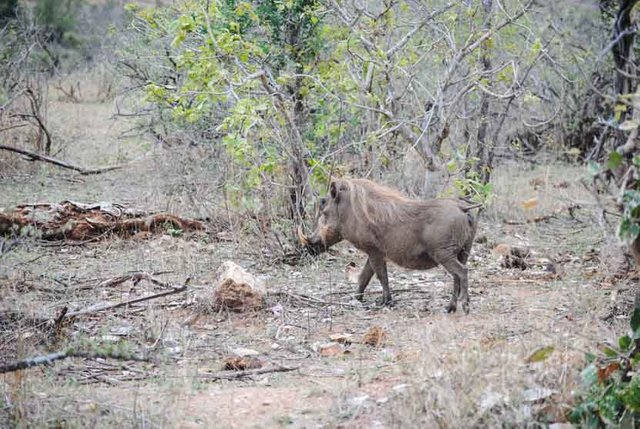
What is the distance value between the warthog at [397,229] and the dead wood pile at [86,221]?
6.94 ft

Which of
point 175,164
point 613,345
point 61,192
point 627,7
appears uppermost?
point 627,7

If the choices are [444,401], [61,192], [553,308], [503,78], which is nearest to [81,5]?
[61,192]

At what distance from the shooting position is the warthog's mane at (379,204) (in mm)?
6293

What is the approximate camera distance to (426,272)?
7527 mm

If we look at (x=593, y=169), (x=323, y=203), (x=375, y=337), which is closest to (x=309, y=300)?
(x=323, y=203)

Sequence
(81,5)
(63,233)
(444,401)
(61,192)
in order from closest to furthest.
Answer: (444,401), (63,233), (61,192), (81,5)

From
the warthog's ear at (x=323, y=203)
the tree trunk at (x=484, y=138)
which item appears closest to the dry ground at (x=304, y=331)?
the tree trunk at (x=484, y=138)

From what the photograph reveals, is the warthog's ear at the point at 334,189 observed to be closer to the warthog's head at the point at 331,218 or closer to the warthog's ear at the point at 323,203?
the warthog's head at the point at 331,218

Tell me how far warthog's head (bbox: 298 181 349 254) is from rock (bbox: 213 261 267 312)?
0.85 m

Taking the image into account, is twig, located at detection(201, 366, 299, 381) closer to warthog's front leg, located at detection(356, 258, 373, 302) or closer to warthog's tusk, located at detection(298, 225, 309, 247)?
warthog's front leg, located at detection(356, 258, 373, 302)

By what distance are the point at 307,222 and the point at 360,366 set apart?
2.96 metres

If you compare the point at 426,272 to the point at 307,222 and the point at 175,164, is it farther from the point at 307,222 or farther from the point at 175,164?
the point at 175,164

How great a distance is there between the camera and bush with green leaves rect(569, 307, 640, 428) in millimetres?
3818

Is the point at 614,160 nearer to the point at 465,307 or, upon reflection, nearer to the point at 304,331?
the point at 465,307
